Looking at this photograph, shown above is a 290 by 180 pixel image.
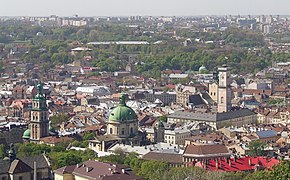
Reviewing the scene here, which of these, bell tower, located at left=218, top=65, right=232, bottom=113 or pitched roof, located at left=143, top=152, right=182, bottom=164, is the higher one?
bell tower, located at left=218, top=65, right=232, bottom=113

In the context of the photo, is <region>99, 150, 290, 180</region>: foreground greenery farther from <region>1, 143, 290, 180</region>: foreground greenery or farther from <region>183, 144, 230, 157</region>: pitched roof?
<region>183, 144, 230, 157</region>: pitched roof

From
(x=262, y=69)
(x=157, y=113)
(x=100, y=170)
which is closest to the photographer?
(x=100, y=170)

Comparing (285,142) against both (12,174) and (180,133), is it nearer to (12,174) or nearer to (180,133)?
(180,133)

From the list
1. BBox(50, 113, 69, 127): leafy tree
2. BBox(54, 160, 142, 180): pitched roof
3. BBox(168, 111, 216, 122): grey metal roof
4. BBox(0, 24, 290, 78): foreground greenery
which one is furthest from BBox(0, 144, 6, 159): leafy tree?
BBox(0, 24, 290, 78): foreground greenery

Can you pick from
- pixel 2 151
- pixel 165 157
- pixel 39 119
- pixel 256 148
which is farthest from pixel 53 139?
pixel 256 148

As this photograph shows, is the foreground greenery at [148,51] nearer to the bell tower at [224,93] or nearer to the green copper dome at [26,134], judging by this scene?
the bell tower at [224,93]

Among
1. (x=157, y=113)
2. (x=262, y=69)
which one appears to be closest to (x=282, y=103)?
(x=157, y=113)

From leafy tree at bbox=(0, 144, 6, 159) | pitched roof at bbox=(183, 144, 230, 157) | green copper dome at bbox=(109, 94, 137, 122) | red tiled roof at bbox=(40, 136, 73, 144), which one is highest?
green copper dome at bbox=(109, 94, 137, 122)

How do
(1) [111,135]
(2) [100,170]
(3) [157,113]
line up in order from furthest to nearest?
(3) [157,113] < (1) [111,135] < (2) [100,170]
